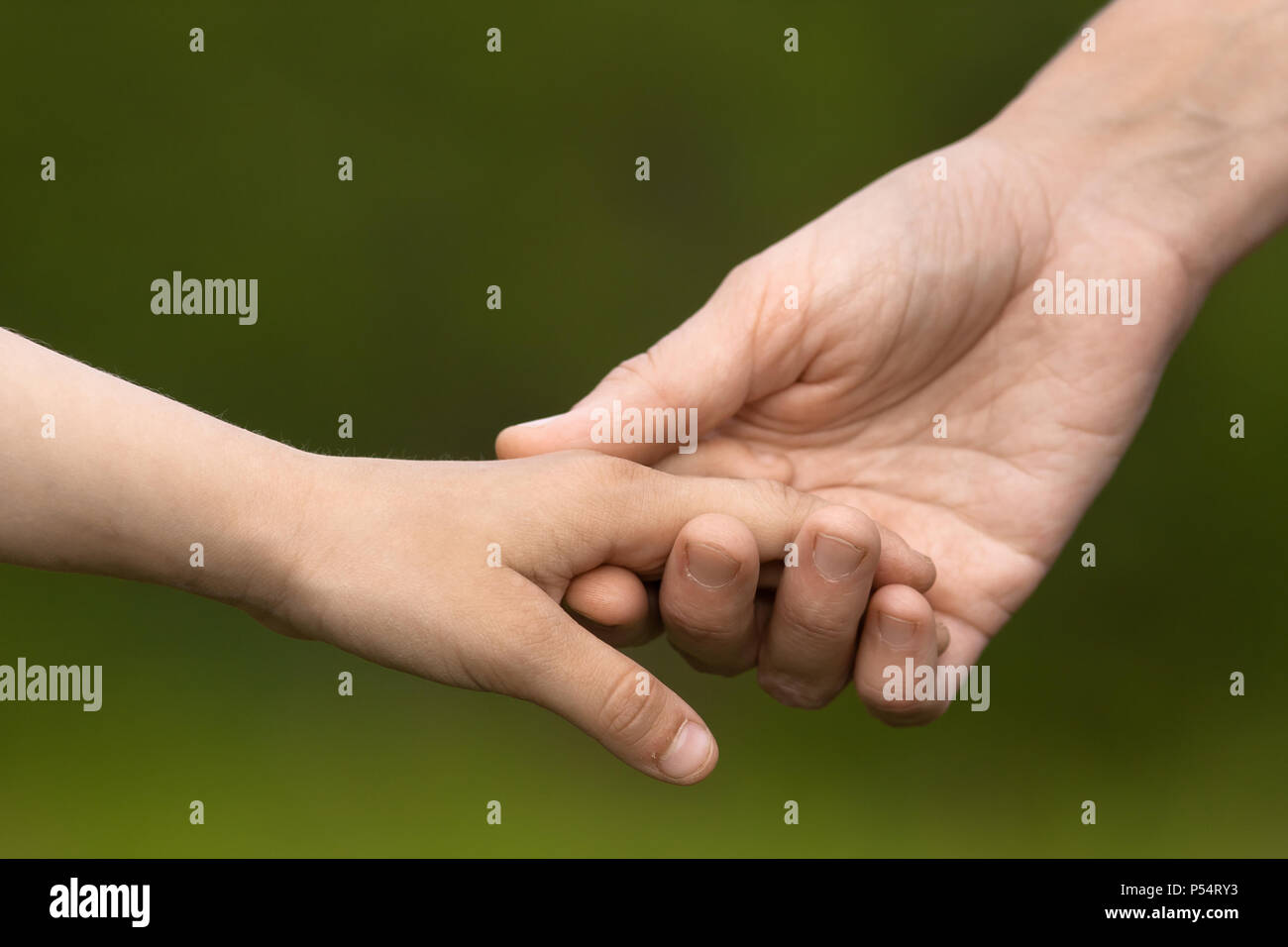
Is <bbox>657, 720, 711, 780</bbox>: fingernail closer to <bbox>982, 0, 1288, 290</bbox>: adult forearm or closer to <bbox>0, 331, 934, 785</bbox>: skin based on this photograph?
<bbox>0, 331, 934, 785</bbox>: skin

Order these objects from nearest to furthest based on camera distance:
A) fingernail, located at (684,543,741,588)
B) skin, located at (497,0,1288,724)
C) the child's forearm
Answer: the child's forearm
fingernail, located at (684,543,741,588)
skin, located at (497,0,1288,724)

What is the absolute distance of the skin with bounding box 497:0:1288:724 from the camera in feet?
5.17

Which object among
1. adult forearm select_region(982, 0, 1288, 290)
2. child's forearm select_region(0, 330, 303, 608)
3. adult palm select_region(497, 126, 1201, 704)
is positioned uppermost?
adult forearm select_region(982, 0, 1288, 290)

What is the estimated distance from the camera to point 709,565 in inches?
55.4

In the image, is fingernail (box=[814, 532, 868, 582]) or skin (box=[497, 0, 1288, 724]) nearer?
fingernail (box=[814, 532, 868, 582])

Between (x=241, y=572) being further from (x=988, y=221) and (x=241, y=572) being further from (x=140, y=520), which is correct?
(x=988, y=221)

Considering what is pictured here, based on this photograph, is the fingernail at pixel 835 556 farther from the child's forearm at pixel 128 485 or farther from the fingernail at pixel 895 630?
the child's forearm at pixel 128 485

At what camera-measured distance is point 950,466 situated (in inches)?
70.7

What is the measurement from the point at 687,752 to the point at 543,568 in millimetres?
262

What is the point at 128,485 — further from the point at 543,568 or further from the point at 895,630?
the point at 895,630

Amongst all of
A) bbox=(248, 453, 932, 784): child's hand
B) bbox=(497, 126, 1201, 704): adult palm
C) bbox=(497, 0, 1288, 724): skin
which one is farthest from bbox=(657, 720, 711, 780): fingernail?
bbox=(497, 126, 1201, 704): adult palm

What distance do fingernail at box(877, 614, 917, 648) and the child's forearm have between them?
0.70 meters

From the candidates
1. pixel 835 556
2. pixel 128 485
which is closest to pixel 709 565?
pixel 835 556

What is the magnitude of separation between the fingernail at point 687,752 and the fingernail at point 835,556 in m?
0.23
